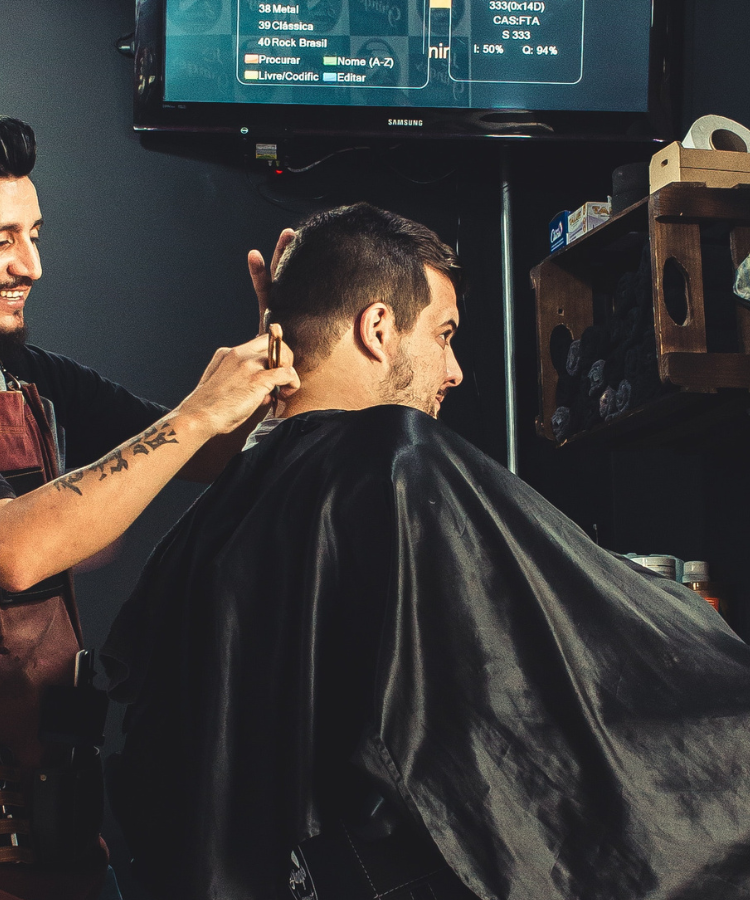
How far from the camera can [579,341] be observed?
2.93m

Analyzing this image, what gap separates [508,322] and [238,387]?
6.04ft

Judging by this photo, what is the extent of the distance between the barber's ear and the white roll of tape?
3.89 ft

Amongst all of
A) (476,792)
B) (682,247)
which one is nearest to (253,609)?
(476,792)

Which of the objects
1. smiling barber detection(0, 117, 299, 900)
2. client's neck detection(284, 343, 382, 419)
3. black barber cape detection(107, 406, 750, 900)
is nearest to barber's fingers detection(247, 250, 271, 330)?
smiling barber detection(0, 117, 299, 900)

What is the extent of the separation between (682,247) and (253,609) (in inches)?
63.3

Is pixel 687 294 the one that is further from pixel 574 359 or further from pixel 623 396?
pixel 574 359

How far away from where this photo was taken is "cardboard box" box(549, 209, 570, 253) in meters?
3.07

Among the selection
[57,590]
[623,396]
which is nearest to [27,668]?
[57,590]

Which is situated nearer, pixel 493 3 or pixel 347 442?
pixel 347 442

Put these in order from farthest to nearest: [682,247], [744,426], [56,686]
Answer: [744,426] → [682,247] → [56,686]

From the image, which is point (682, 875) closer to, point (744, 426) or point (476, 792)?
point (476, 792)

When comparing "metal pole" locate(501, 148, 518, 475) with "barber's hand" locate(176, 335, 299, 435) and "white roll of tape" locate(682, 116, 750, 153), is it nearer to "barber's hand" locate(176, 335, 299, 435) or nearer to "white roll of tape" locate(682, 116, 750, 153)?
"white roll of tape" locate(682, 116, 750, 153)

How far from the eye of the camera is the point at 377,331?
1.81 metres

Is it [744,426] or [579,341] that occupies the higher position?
[579,341]
